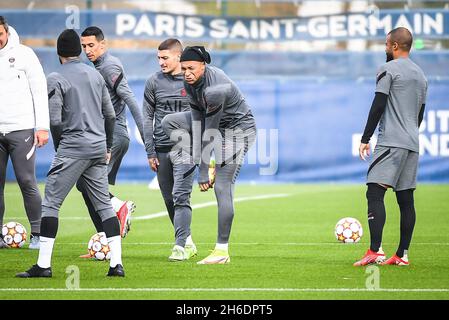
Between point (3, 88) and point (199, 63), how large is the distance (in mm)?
2087

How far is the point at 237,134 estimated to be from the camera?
10.5 meters

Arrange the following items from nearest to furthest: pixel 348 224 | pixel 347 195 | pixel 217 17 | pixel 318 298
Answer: pixel 318 298, pixel 348 224, pixel 347 195, pixel 217 17

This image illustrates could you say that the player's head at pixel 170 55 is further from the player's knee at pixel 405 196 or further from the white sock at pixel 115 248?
the player's knee at pixel 405 196

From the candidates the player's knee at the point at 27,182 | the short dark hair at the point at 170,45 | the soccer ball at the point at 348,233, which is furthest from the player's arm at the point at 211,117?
the soccer ball at the point at 348,233

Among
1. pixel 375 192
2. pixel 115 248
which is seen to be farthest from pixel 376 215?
pixel 115 248

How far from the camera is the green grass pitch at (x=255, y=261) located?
8430 millimetres

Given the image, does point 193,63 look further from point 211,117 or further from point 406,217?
point 406,217

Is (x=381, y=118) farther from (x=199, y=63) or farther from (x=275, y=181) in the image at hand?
(x=275, y=181)

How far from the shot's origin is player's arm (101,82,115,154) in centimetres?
948

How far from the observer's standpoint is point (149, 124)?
36.7 ft

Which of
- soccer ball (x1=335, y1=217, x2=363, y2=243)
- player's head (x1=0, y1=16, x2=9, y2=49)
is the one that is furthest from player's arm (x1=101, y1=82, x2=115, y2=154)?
soccer ball (x1=335, y1=217, x2=363, y2=243)

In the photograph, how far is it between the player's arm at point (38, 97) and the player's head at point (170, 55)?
1.27m

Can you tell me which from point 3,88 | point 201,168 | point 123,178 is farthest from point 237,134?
point 123,178

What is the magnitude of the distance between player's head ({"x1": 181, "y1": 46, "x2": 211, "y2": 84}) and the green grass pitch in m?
1.78
